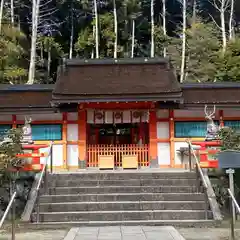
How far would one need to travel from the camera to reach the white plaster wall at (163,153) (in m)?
18.2

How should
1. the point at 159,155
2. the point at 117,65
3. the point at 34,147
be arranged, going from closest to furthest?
the point at 34,147
the point at 159,155
the point at 117,65

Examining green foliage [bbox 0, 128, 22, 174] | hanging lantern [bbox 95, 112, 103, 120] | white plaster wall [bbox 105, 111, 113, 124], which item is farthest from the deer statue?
green foliage [bbox 0, 128, 22, 174]

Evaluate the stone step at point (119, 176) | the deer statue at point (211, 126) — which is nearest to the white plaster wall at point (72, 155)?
the stone step at point (119, 176)

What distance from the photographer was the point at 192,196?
43.1 feet

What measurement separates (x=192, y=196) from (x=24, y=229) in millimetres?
4924

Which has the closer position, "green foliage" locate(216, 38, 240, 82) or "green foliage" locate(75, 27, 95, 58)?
"green foliage" locate(216, 38, 240, 82)

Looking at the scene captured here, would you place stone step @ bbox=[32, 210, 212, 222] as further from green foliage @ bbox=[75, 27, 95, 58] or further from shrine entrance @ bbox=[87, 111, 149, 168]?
green foliage @ bbox=[75, 27, 95, 58]

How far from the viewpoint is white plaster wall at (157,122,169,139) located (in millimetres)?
18328

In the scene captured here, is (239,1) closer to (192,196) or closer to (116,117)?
(116,117)

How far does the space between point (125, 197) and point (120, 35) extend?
30.5 metres

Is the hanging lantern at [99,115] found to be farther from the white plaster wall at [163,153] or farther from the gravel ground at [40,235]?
the gravel ground at [40,235]

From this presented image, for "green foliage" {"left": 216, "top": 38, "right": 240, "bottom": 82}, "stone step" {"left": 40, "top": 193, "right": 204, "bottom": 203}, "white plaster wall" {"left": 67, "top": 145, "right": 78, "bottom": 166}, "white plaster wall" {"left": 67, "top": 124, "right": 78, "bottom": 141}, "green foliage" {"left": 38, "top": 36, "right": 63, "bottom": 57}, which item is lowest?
"stone step" {"left": 40, "top": 193, "right": 204, "bottom": 203}

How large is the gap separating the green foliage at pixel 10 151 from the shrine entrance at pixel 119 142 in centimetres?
429

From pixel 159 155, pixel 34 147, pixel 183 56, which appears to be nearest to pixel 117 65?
pixel 159 155
